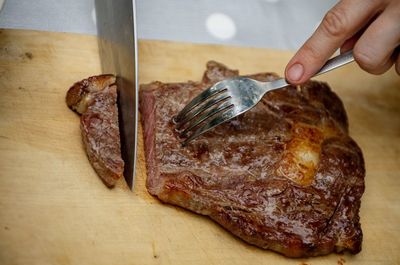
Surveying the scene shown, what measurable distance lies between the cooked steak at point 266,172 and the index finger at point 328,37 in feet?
1.04

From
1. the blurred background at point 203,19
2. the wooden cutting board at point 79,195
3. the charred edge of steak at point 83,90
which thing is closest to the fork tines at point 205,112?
the wooden cutting board at point 79,195

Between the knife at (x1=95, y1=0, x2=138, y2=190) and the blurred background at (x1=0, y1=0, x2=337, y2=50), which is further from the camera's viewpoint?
the blurred background at (x1=0, y1=0, x2=337, y2=50)

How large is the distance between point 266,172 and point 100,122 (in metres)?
0.81

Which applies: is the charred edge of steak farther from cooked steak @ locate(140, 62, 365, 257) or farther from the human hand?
the human hand

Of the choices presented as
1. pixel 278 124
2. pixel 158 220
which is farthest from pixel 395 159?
pixel 158 220

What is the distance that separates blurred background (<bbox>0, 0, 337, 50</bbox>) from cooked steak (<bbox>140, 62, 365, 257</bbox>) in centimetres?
77

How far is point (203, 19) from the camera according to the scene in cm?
355

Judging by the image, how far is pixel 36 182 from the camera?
7.31 feet

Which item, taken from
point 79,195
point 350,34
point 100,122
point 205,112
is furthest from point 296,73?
point 79,195

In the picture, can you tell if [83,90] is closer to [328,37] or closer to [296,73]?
[296,73]

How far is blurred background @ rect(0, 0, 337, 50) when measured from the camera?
3.04 metres

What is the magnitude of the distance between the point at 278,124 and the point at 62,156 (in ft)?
3.57

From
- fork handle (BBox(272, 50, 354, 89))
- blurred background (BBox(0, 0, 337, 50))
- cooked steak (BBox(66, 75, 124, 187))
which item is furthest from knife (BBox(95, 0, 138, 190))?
fork handle (BBox(272, 50, 354, 89))

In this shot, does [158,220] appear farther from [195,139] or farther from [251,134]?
[251,134]
